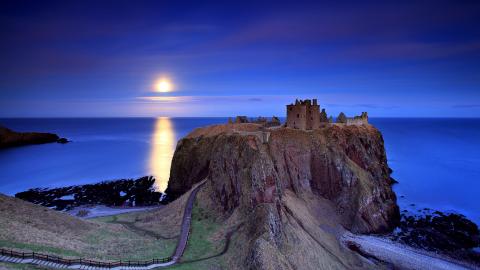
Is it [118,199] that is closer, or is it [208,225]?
[208,225]

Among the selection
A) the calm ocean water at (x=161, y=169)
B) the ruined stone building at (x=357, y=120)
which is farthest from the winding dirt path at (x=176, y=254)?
the ruined stone building at (x=357, y=120)

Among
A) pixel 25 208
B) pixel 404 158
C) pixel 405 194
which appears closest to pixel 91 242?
pixel 25 208

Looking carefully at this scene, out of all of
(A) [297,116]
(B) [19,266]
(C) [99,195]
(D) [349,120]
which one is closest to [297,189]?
(A) [297,116]

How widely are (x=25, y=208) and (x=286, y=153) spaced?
39.2 metres

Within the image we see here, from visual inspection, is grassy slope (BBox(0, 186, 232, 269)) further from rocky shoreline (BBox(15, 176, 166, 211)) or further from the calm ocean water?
the calm ocean water

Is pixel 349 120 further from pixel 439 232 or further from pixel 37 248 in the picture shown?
pixel 37 248

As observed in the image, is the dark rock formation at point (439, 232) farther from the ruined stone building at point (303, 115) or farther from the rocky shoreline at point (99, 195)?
the rocky shoreline at point (99, 195)

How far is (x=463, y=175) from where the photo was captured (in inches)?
3784

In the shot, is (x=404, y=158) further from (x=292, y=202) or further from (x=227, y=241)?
(x=227, y=241)

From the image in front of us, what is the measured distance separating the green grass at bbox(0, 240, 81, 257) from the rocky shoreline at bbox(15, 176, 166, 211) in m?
33.0

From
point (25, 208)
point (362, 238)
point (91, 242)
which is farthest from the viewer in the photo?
point (362, 238)

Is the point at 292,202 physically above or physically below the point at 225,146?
below

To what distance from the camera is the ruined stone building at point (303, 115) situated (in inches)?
2409

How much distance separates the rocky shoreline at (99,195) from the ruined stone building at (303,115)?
102 ft
